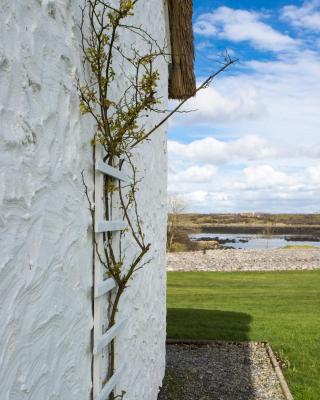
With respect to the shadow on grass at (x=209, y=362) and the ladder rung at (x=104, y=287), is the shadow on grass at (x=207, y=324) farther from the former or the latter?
the ladder rung at (x=104, y=287)

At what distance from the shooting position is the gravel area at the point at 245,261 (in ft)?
68.4

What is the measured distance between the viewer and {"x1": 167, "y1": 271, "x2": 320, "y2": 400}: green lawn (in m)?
6.98

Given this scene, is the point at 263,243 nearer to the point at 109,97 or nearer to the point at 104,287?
the point at 109,97

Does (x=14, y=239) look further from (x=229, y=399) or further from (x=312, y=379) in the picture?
(x=312, y=379)

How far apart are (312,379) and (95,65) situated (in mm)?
5065

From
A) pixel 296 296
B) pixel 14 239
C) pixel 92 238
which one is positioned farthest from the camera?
pixel 296 296

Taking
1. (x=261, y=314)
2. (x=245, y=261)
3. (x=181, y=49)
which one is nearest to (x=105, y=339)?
(x=181, y=49)

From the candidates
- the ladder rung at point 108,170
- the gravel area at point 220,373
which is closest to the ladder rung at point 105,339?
the ladder rung at point 108,170

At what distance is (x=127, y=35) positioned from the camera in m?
3.36

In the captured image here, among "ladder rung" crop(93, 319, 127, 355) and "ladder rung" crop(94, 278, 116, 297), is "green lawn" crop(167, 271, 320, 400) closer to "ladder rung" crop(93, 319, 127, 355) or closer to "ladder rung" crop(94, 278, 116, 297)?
"ladder rung" crop(93, 319, 127, 355)

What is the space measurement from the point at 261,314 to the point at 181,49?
636cm

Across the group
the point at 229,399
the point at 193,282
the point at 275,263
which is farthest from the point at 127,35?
the point at 275,263

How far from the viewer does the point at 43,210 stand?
1.75m

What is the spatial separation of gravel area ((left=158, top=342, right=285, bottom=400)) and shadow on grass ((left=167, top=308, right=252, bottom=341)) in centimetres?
65
